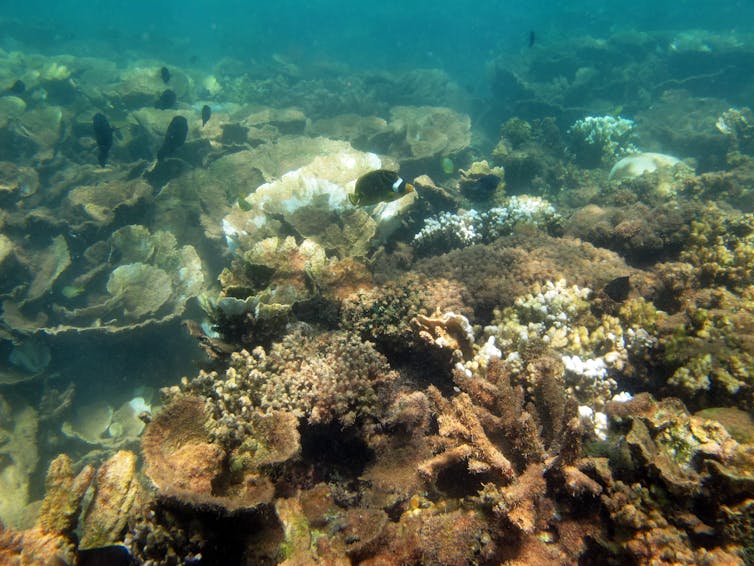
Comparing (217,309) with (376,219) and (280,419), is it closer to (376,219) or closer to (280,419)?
(280,419)

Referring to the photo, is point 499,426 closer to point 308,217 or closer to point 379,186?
point 379,186

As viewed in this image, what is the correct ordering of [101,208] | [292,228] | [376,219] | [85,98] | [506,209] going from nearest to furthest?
[292,228]
[376,219]
[506,209]
[101,208]
[85,98]

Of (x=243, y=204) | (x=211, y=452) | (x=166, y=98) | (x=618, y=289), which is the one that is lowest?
(x=166, y=98)

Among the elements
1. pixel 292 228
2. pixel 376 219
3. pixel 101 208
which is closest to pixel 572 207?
pixel 376 219

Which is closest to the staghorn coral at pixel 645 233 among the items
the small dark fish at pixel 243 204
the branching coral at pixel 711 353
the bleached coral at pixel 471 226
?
the bleached coral at pixel 471 226

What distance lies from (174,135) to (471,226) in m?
6.83

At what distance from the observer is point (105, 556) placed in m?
2.33

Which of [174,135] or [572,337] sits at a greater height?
[572,337]

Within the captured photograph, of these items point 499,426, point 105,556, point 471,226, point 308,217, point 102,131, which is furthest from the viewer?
point 102,131

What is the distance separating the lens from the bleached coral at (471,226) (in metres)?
6.15

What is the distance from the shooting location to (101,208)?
A: 26.7 feet

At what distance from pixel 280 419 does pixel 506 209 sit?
5424 millimetres

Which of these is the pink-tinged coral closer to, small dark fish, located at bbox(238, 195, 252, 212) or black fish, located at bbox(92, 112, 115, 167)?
small dark fish, located at bbox(238, 195, 252, 212)

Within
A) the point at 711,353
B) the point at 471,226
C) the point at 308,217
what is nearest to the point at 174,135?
the point at 308,217
